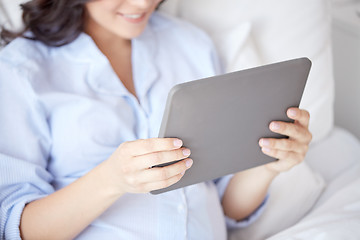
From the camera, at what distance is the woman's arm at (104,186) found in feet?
2.00

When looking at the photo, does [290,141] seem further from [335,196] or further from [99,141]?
[99,141]

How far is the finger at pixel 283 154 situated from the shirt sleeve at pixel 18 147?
0.45 meters

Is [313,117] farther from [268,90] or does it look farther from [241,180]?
[268,90]

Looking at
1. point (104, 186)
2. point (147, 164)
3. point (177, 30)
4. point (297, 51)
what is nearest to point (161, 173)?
point (147, 164)

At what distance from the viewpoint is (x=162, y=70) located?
0.96 meters

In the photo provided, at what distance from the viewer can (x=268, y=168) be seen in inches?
33.4

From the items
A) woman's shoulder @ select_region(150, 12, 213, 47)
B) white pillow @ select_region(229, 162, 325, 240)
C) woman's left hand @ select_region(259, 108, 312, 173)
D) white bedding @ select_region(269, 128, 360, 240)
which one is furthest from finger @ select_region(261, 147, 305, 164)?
woman's shoulder @ select_region(150, 12, 213, 47)

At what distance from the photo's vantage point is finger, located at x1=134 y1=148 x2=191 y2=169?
60cm

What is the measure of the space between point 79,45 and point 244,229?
61 cm

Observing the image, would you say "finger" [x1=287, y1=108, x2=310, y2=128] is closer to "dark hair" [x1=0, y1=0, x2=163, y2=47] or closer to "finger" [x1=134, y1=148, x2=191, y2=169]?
"finger" [x1=134, y1=148, x2=191, y2=169]

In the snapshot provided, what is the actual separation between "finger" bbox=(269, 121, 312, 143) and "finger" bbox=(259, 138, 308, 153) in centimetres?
1

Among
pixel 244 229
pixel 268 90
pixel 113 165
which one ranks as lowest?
pixel 244 229

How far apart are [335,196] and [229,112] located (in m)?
0.45

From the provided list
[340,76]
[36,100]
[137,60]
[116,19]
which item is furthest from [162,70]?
[340,76]
